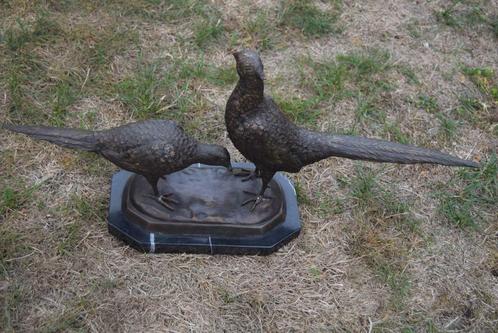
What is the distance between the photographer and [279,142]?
274cm

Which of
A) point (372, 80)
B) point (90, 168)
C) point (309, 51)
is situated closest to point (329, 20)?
point (309, 51)

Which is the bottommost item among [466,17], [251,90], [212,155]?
[466,17]

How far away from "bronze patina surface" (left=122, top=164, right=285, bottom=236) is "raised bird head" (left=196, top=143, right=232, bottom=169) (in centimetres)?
31

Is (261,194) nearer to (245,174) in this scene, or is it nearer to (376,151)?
(245,174)

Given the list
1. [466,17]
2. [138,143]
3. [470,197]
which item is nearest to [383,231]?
[470,197]

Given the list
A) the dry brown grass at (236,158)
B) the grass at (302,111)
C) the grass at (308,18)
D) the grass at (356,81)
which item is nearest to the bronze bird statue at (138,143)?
the dry brown grass at (236,158)

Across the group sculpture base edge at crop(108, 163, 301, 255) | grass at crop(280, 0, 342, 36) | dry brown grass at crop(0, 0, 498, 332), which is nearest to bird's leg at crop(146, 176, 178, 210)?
sculpture base edge at crop(108, 163, 301, 255)

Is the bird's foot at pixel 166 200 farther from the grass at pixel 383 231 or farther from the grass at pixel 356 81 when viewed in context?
the grass at pixel 356 81

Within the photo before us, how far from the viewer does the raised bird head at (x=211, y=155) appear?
2820 millimetres

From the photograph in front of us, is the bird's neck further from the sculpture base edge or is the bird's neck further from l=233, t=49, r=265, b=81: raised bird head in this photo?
the sculpture base edge

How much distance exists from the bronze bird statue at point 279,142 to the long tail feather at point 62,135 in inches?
28.6

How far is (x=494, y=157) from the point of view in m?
4.03

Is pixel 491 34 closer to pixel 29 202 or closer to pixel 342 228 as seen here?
pixel 342 228

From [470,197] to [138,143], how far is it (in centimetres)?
242
